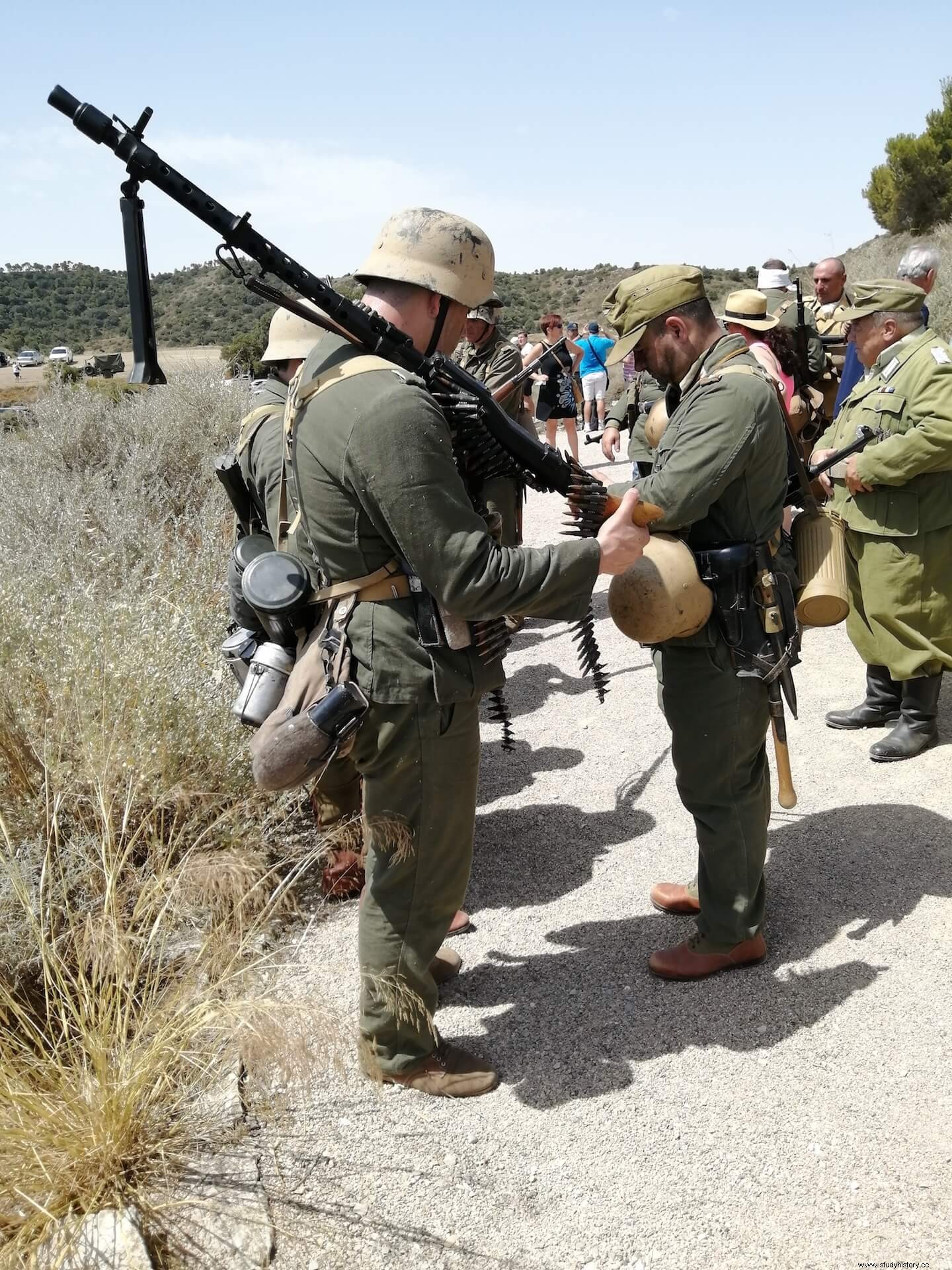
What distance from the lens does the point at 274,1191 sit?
7.64 ft

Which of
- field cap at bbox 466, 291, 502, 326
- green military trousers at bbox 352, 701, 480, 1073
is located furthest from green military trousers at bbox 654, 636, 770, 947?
field cap at bbox 466, 291, 502, 326

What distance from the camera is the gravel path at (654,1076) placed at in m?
2.29

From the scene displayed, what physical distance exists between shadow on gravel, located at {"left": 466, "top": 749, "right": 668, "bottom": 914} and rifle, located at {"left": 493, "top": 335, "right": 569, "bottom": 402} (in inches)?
73.7

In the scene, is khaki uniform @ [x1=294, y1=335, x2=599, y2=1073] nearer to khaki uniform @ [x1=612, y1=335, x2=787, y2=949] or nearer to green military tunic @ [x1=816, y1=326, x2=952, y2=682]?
khaki uniform @ [x1=612, y1=335, x2=787, y2=949]

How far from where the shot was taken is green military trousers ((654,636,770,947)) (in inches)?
120

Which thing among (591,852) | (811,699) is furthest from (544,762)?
(811,699)

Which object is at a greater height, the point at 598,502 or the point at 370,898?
the point at 598,502

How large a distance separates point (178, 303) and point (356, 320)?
235 ft

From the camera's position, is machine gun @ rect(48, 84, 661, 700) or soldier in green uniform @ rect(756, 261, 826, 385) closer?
machine gun @ rect(48, 84, 661, 700)

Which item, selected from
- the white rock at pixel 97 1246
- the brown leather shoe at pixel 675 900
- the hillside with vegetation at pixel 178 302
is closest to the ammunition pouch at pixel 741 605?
the brown leather shoe at pixel 675 900

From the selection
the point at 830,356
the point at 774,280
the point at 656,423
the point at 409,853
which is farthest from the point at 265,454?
the point at 774,280

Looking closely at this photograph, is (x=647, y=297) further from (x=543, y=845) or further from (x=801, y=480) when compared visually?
(x=543, y=845)

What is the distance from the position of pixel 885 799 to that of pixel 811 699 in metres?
1.21

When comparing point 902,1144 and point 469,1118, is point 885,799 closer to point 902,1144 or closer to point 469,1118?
point 902,1144
